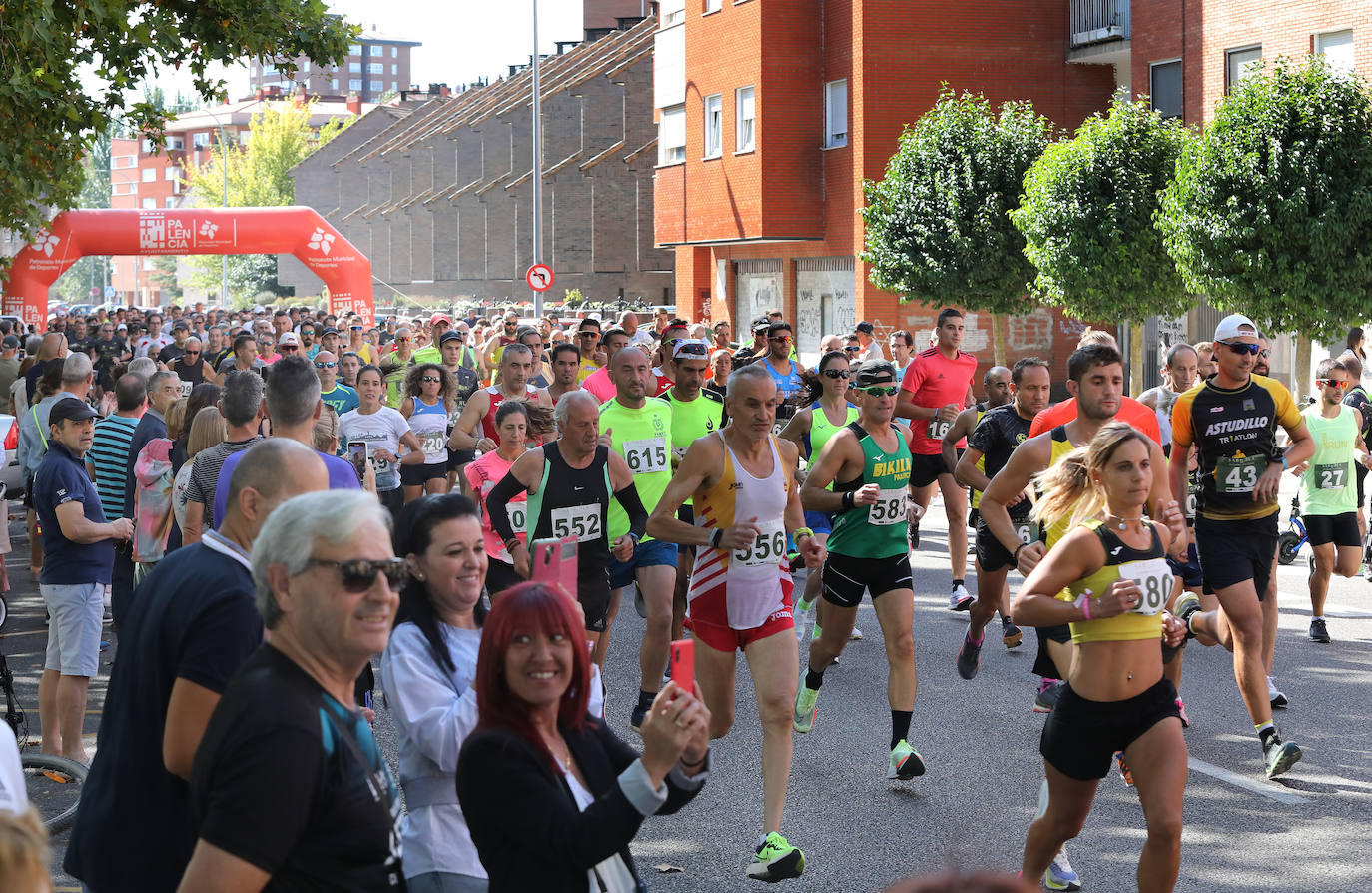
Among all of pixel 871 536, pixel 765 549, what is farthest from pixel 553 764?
pixel 871 536

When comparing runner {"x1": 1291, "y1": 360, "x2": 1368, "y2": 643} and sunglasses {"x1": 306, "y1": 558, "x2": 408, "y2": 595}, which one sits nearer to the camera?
sunglasses {"x1": 306, "y1": 558, "x2": 408, "y2": 595}

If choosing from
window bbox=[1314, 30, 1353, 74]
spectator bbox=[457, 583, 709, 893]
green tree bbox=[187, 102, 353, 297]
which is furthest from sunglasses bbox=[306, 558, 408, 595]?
green tree bbox=[187, 102, 353, 297]

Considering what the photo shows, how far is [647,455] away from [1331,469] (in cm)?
470

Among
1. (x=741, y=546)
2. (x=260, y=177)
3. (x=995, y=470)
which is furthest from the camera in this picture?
(x=260, y=177)

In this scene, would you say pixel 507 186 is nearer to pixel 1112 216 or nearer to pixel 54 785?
pixel 1112 216

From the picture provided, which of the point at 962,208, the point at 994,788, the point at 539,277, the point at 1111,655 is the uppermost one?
the point at 962,208

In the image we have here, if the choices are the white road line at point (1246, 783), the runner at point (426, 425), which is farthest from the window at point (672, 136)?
the white road line at point (1246, 783)

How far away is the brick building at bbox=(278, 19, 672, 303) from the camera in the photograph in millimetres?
63000

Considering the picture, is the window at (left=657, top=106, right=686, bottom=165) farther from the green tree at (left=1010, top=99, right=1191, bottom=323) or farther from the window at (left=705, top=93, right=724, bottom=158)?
the green tree at (left=1010, top=99, right=1191, bottom=323)

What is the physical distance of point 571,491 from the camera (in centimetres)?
793

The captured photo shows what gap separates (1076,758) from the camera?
5.16 meters

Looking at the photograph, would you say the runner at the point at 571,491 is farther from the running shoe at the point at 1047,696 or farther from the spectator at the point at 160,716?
the spectator at the point at 160,716

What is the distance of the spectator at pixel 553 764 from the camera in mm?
3156

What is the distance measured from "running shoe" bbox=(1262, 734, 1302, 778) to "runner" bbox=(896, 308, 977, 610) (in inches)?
179
